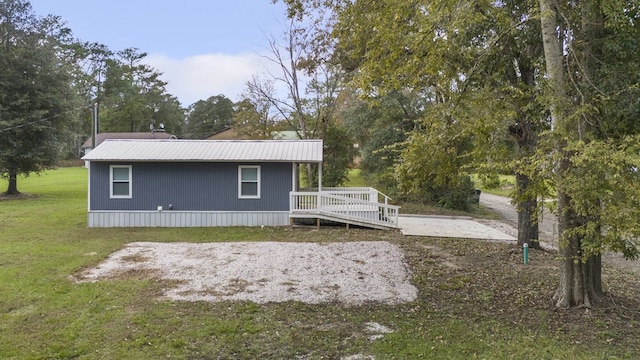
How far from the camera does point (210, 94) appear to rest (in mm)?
66000

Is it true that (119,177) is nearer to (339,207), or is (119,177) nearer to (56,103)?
(339,207)

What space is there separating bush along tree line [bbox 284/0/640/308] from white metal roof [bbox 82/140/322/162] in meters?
6.62

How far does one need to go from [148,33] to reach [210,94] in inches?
1981

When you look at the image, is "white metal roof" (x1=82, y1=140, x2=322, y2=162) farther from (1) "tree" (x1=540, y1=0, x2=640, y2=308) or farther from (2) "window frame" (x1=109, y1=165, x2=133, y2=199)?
(1) "tree" (x1=540, y1=0, x2=640, y2=308)

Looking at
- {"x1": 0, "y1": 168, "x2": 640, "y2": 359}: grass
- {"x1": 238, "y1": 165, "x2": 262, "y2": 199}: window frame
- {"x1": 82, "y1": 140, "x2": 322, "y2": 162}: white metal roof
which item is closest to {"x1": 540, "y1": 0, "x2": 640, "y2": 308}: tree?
{"x1": 0, "y1": 168, "x2": 640, "y2": 359}: grass

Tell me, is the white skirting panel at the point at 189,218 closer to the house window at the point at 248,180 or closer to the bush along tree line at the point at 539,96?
the house window at the point at 248,180

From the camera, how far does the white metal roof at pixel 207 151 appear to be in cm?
1341

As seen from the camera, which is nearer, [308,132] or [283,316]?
[283,316]

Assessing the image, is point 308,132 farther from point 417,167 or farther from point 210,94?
point 210,94

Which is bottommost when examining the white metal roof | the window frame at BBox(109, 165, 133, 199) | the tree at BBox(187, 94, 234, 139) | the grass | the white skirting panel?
the grass

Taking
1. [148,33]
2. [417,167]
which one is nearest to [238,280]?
[417,167]

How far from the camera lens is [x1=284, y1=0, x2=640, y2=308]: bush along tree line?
441 centimetres

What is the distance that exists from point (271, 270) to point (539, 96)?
5.31m

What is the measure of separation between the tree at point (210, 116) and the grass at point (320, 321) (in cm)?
5583
